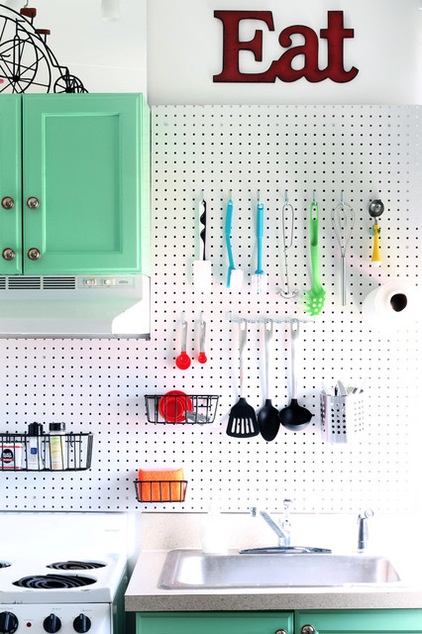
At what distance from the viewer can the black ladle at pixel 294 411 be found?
319cm

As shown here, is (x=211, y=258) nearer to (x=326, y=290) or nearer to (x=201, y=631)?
(x=326, y=290)

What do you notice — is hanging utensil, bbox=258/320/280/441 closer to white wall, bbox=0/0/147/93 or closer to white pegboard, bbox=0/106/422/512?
white pegboard, bbox=0/106/422/512

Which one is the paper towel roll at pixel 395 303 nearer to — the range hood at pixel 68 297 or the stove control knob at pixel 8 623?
the range hood at pixel 68 297

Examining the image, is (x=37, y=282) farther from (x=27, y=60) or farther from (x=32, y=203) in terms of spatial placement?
(x=27, y=60)

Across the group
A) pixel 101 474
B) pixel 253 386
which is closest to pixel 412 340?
pixel 253 386

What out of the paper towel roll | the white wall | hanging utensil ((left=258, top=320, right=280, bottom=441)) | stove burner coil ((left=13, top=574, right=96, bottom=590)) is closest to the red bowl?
hanging utensil ((left=258, top=320, right=280, bottom=441))

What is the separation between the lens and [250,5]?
3275 millimetres

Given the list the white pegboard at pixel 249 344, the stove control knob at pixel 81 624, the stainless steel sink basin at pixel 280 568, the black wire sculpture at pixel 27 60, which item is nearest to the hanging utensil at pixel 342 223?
the white pegboard at pixel 249 344

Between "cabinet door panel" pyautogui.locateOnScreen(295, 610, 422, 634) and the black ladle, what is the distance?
0.69 m

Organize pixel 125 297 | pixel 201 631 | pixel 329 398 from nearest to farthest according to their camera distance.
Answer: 1. pixel 201 631
2. pixel 125 297
3. pixel 329 398

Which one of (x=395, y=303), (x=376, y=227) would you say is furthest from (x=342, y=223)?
(x=395, y=303)

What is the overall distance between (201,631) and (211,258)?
4.19 ft

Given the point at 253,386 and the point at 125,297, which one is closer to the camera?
the point at 125,297

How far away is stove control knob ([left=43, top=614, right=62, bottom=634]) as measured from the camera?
2.66m
